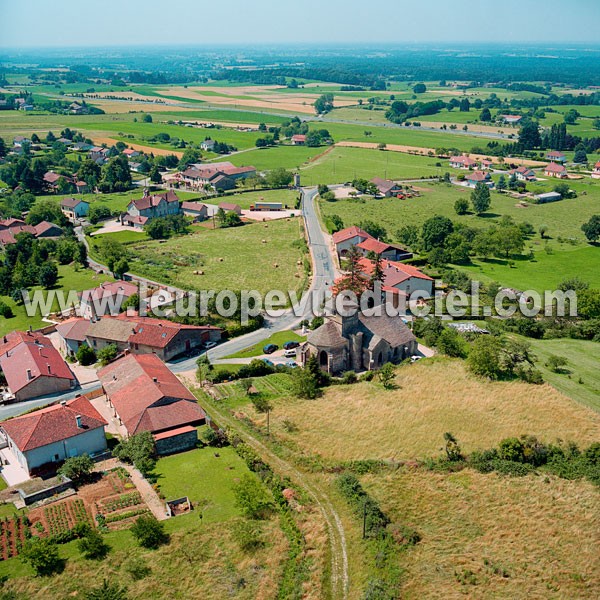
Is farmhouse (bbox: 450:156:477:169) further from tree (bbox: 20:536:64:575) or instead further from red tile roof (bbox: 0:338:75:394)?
tree (bbox: 20:536:64:575)

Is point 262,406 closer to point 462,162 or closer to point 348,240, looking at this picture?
point 348,240

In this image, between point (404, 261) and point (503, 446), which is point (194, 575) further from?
point (404, 261)

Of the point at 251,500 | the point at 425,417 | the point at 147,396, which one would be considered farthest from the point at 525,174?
the point at 251,500

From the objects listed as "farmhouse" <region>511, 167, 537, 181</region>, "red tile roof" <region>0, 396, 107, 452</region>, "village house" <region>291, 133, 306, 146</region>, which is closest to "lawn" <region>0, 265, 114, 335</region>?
"red tile roof" <region>0, 396, 107, 452</region>

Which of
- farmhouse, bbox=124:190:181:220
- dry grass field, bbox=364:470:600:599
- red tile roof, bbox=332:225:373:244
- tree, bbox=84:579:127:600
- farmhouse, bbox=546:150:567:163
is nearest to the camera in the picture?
tree, bbox=84:579:127:600

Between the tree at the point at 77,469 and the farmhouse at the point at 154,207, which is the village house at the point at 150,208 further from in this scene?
the tree at the point at 77,469

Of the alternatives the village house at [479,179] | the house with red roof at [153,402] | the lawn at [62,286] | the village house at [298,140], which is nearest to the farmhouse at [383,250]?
the lawn at [62,286]

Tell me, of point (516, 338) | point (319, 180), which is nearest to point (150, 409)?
point (516, 338)
